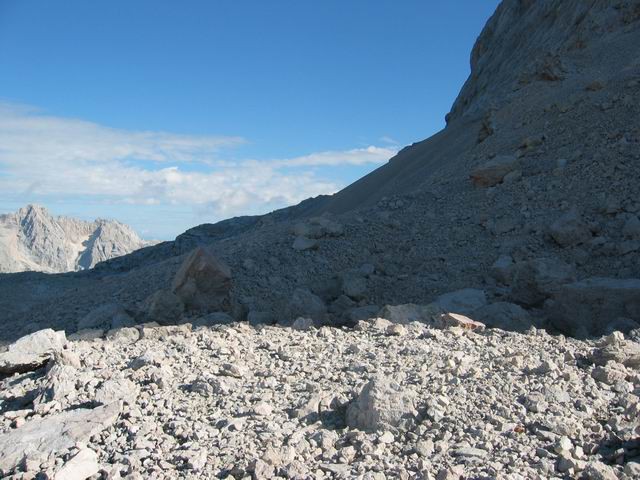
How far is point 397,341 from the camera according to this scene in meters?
5.68

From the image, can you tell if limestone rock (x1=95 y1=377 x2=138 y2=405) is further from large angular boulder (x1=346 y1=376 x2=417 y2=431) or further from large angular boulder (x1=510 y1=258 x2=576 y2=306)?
large angular boulder (x1=510 y1=258 x2=576 y2=306)

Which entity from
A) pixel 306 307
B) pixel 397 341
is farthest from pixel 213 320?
pixel 397 341

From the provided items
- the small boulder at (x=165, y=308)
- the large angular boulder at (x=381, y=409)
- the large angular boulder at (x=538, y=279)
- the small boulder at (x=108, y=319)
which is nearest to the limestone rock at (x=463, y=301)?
the large angular boulder at (x=538, y=279)

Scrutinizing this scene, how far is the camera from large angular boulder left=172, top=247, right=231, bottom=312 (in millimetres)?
8203

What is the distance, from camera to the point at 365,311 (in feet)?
23.4

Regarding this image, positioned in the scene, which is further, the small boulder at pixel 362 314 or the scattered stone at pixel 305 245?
the scattered stone at pixel 305 245

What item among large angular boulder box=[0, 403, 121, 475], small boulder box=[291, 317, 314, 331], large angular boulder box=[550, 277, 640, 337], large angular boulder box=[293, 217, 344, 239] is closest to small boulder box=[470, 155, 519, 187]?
large angular boulder box=[293, 217, 344, 239]

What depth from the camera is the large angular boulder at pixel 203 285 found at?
820 centimetres

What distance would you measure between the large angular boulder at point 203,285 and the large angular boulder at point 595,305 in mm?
4246

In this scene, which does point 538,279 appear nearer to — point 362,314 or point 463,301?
point 463,301

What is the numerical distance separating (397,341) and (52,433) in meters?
3.02

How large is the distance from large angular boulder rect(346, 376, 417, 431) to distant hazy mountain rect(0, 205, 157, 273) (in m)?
75.3

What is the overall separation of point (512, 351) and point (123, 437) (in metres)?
3.27

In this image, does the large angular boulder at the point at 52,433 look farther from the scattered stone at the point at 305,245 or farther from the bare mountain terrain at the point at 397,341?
the scattered stone at the point at 305,245
